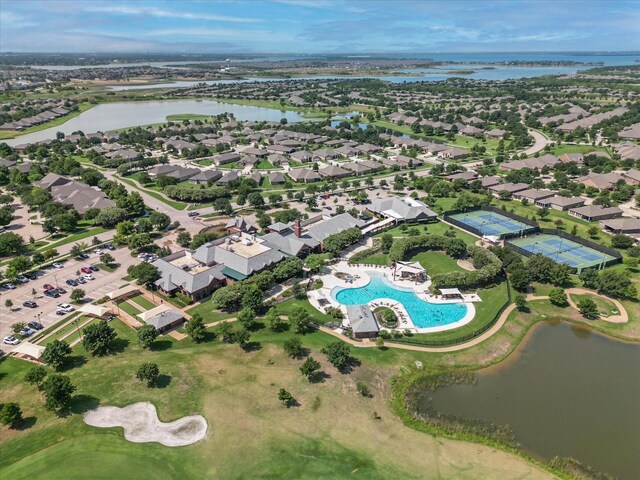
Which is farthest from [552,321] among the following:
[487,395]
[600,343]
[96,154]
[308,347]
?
[96,154]

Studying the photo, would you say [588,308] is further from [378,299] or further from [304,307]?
[304,307]

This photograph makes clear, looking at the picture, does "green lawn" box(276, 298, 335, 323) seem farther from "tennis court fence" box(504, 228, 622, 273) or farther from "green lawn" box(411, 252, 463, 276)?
"tennis court fence" box(504, 228, 622, 273)

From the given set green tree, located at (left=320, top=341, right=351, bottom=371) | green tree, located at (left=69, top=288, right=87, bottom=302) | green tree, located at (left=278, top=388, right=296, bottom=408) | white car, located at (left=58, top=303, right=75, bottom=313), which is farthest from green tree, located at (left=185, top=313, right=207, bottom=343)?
green tree, located at (left=69, top=288, right=87, bottom=302)

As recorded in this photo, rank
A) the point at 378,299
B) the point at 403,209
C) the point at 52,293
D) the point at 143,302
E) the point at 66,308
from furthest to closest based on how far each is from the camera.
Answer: the point at 403,209 < the point at 52,293 < the point at 378,299 < the point at 143,302 < the point at 66,308

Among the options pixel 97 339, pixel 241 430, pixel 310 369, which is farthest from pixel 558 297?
pixel 97 339

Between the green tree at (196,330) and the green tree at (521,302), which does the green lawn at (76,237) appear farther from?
the green tree at (521,302)

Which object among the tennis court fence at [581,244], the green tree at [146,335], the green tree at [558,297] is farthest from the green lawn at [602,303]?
the green tree at [146,335]
